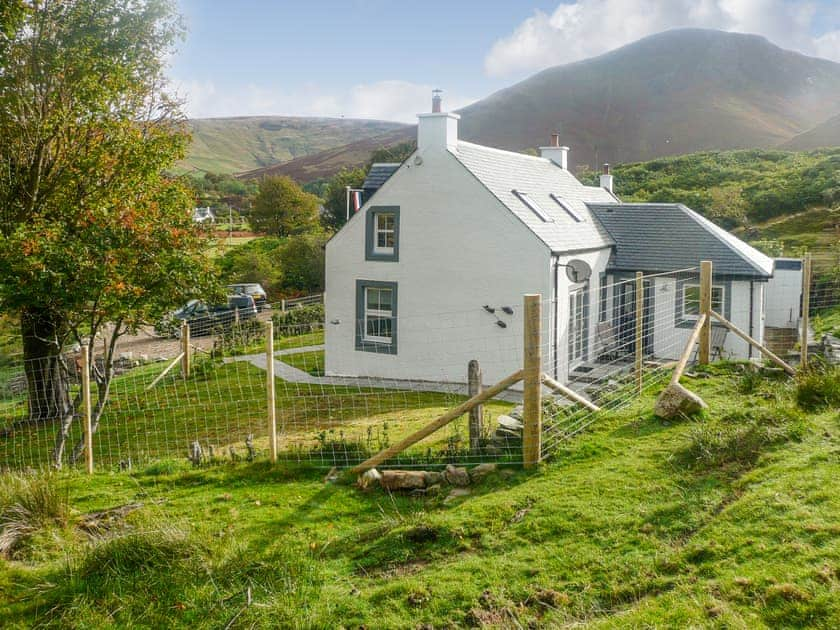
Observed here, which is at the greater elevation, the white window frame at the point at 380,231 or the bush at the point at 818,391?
the white window frame at the point at 380,231

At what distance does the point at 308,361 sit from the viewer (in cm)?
2292

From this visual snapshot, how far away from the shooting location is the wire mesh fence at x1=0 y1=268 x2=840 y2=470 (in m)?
13.6

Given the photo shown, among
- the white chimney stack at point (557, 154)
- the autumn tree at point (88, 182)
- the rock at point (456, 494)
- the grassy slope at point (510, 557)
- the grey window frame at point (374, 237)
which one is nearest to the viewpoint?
the grassy slope at point (510, 557)

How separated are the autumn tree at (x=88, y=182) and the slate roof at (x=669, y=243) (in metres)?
13.5

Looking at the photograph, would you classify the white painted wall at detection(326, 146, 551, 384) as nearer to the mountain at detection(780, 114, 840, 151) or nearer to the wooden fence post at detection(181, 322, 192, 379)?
the wooden fence post at detection(181, 322, 192, 379)

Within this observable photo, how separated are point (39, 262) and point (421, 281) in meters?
10.5

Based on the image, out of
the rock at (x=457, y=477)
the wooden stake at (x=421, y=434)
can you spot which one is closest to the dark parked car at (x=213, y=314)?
the wooden stake at (x=421, y=434)

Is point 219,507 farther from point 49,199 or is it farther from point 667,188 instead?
point 667,188

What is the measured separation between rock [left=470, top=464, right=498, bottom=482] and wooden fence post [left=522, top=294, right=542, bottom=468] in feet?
1.39

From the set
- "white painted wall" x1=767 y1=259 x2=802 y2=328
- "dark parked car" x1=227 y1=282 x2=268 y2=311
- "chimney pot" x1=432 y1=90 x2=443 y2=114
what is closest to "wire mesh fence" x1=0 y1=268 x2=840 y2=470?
"white painted wall" x1=767 y1=259 x2=802 y2=328

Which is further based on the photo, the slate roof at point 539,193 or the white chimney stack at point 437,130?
the white chimney stack at point 437,130

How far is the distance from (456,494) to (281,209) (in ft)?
173

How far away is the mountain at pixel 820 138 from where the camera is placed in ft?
226

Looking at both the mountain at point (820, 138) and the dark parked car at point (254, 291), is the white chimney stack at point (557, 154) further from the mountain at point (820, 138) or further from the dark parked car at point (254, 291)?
the mountain at point (820, 138)
